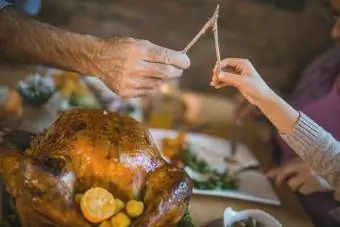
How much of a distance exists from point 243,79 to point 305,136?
154 millimetres

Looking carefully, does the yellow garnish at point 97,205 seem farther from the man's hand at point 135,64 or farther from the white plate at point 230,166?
the white plate at point 230,166

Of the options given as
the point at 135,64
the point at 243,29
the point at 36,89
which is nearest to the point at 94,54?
the point at 135,64

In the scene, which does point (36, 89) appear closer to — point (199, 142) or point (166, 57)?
point (199, 142)

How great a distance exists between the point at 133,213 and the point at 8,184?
0.18 m

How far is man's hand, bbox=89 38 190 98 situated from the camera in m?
0.89

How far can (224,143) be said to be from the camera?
140cm

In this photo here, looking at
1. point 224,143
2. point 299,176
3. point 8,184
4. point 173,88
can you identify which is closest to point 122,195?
point 8,184

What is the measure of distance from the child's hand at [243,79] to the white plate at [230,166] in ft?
0.92

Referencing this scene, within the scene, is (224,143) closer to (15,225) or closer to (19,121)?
(19,121)

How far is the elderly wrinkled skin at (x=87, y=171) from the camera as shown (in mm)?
766

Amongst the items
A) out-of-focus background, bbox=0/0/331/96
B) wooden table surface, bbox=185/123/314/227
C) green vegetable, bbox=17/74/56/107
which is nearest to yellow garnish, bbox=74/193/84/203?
wooden table surface, bbox=185/123/314/227

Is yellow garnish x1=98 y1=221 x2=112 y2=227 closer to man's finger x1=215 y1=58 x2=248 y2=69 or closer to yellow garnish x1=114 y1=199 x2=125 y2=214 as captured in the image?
A: yellow garnish x1=114 y1=199 x2=125 y2=214

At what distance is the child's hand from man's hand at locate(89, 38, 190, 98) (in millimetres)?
66

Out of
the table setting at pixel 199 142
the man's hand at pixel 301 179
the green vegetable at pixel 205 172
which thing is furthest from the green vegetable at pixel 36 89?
the man's hand at pixel 301 179
